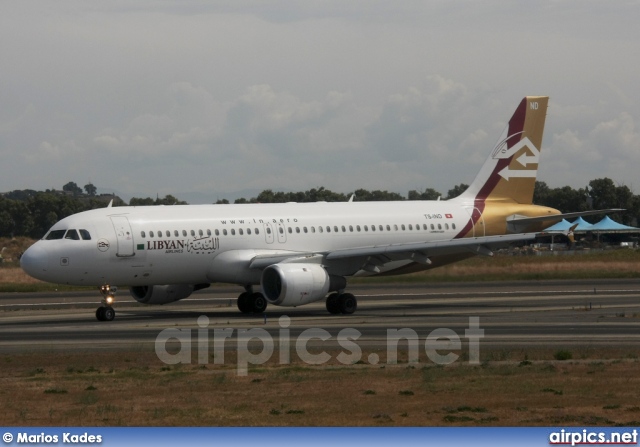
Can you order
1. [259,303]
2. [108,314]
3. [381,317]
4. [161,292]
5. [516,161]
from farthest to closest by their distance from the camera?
[516,161] → [161,292] → [259,303] → [108,314] → [381,317]

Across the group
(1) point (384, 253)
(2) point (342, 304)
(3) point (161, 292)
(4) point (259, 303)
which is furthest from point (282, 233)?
(3) point (161, 292)

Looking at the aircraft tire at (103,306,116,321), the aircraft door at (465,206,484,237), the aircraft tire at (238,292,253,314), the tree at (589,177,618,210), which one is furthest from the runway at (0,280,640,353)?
the tree at (589,177,618,210)

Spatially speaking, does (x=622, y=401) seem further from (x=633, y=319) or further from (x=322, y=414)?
(x=633, y=319)

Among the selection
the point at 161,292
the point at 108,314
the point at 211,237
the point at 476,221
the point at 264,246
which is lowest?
the point at 108,314

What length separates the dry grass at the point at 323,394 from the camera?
19.6 metres

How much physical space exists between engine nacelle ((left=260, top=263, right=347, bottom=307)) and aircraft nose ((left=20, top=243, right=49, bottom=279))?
7.88 meters

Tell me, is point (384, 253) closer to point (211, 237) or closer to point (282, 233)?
point (282, 233)

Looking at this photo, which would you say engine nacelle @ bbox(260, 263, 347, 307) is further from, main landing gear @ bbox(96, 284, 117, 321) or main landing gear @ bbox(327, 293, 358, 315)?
main landing gear @ bbox(96, 284, 117, 321)

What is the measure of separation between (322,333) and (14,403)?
1433 cm

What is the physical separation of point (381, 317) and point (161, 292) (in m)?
9.65

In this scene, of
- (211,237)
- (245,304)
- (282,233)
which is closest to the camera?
(211,237)

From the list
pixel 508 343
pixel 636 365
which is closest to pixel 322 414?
pixel 636 365

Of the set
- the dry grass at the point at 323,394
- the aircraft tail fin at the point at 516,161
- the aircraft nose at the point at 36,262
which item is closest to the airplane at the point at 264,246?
the aircraft nose at the point at 36,262

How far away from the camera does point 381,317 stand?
41531mm
